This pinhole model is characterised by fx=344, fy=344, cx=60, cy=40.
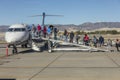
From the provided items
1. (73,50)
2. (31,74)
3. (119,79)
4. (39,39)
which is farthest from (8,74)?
(39,39)

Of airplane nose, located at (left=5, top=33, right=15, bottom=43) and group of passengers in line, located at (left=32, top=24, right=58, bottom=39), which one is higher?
group of passengers in line, located at (left=32, top=24, right=58, bottom=39)

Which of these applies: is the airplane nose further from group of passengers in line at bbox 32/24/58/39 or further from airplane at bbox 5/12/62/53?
group of passengers in line at bbox 32/24/58/39

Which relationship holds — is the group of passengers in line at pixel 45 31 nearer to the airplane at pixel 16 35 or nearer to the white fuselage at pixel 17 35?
the airplane at pixel 16 35

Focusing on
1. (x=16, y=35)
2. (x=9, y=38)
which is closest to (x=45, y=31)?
(x=16, y=35)

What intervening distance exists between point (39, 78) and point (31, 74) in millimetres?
1560

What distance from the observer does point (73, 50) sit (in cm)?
3631

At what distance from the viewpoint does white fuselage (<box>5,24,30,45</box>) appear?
32809 millimetres

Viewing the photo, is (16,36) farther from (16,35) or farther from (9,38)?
(9,38)

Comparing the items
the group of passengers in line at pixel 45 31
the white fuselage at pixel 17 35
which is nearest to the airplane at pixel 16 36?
the white fuselage at pixel 17 35

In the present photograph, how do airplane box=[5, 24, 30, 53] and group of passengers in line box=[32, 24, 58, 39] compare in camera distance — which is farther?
group of passengers in line box=[32, 24, 58, 39]

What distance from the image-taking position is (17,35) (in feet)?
110

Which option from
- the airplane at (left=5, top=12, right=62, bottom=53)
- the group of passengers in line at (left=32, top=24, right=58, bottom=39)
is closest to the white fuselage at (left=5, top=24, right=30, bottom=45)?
the airplane at (left=5, top=12, right=62, bottom=53)

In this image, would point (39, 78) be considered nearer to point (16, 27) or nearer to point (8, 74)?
point (8, 74)

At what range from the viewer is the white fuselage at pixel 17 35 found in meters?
32.8
